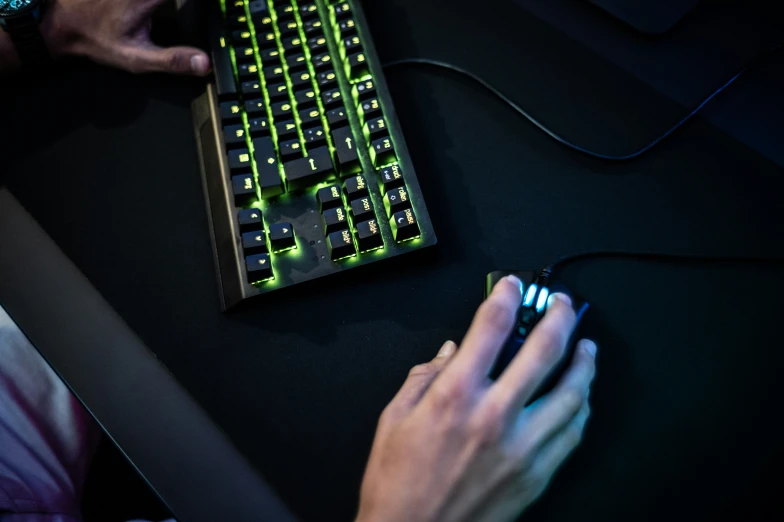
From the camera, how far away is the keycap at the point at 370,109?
627 millimetres

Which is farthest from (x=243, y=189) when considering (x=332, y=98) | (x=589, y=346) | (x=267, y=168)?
(x=589, y=346)

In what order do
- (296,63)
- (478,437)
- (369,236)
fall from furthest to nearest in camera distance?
(296,63) → (369,236) → (478,437)

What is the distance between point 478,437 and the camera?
1.49ft

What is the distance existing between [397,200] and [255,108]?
0.19 m

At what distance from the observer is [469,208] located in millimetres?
625

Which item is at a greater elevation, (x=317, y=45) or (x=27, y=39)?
(x=27, y=39)

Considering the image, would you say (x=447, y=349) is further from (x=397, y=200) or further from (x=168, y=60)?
(x=168, y=60)

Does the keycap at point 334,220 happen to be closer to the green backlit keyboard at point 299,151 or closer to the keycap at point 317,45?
the green backlit keyboard at point 299,151

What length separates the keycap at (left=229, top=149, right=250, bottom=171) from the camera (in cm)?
62

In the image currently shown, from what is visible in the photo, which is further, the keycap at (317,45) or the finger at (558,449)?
the keycap at (317,45)

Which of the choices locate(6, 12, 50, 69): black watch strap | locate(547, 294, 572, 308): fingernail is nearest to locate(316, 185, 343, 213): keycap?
locate(547, 294, 572, 308): fingernail

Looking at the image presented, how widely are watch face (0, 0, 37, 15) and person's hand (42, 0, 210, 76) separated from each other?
22 millimetres

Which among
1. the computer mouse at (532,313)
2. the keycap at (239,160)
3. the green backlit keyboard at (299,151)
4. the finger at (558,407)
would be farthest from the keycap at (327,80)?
the finger at (558,407)

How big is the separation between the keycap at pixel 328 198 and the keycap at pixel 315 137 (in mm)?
51
